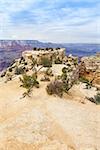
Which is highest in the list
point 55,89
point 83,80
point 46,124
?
point 55,89

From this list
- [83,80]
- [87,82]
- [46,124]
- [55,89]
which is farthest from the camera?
[83,80]

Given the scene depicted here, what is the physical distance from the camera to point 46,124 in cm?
1758

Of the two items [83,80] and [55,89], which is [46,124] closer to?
[55,89]

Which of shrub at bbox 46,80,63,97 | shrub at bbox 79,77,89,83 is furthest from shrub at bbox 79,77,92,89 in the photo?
shrub at bbox 46,80,63,97

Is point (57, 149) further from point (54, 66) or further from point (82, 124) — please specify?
point (54, 66)

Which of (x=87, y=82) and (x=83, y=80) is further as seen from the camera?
(x=83, y=80)

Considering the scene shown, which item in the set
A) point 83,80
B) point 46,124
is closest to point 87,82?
point 83,80

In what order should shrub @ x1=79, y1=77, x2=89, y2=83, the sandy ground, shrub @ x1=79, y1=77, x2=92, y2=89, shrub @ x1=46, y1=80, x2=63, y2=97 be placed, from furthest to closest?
1. shrub @ x1=79, y1=77, x2=89, y2=83
2. shrub @ x1=79, y1=77, x2=92, y2=89
3. shrub @ x1=46, y1=80, x2=63, y2=97
4. the sandy ground

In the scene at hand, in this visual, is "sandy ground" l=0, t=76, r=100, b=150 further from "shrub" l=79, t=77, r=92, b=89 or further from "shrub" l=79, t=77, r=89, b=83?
"shrub" l=79, t=77, r=89, b=83

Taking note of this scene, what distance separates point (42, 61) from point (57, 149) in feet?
84.7

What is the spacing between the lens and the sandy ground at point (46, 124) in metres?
15.4

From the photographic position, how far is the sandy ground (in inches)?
607

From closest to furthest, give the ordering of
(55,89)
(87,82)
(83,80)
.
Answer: (55,89), (87,82), (83,80)

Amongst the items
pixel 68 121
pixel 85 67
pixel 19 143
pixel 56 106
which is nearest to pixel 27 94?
pixel 56 106
